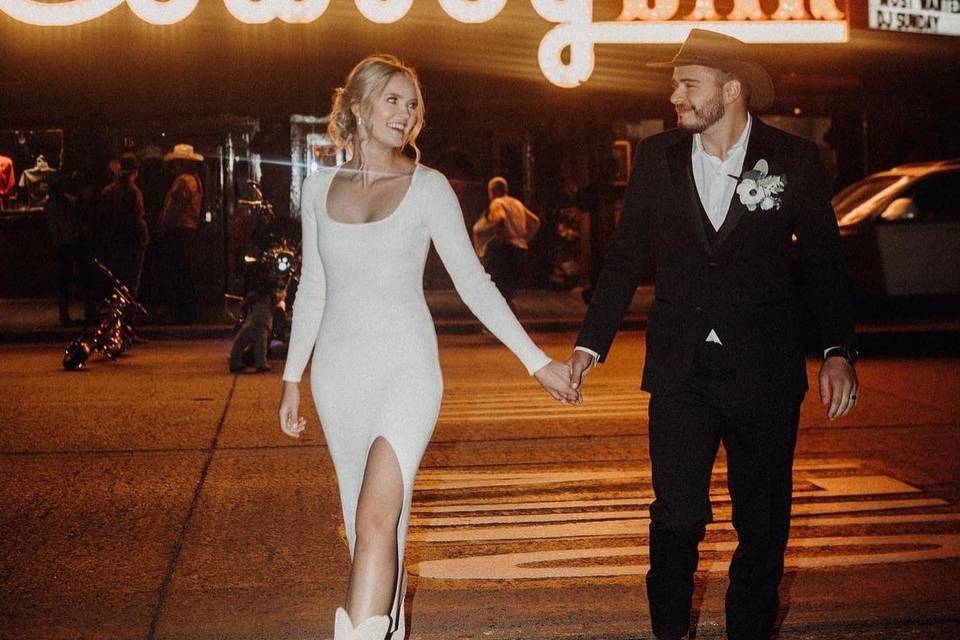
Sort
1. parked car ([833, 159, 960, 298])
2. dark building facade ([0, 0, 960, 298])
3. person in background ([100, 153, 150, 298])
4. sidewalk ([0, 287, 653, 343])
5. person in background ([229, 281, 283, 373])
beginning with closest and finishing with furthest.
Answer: person in background ([229, 281, 283, 373]) → parked car ([833, 159, 960, 298]) → sidewalk ([0, 287, 653, 343]) → person in background ([100, 153, 150, 298]) → dark building facade ([0, 0, 960, 298])

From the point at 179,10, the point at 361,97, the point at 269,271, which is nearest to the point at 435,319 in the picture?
the point at 269,271

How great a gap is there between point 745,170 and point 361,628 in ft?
6.00

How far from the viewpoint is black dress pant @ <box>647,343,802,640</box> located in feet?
14.1

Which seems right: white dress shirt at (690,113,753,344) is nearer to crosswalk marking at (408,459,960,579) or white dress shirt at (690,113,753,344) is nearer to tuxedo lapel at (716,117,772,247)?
tuxedo lapel at (716,117,772,247)

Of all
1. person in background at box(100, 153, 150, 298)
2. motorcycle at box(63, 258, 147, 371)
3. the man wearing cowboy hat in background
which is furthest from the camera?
the man wearing cowboy hat in background

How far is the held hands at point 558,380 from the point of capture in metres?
4.24

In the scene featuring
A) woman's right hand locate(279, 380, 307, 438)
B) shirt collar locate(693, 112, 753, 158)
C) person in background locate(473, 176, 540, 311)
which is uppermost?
shirt collar locate(693, 112, 753, 158)

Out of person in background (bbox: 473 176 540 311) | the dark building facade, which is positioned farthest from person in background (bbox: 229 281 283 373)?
the dark building facade

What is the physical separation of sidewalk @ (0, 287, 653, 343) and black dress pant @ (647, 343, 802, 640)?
42.7 ft

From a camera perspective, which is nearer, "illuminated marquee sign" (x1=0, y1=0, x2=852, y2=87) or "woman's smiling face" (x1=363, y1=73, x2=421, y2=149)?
"woman's smiling face" (x1=363, y1=73, x2=421, y2=149)

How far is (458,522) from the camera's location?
6.88 meters

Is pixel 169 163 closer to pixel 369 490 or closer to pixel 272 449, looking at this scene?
pixel 272 449

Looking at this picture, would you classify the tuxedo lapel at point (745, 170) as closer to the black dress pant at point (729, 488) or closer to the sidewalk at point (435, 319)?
the black dress pant at point (729, 488)

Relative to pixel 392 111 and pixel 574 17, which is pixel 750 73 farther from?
pixel 574 17
